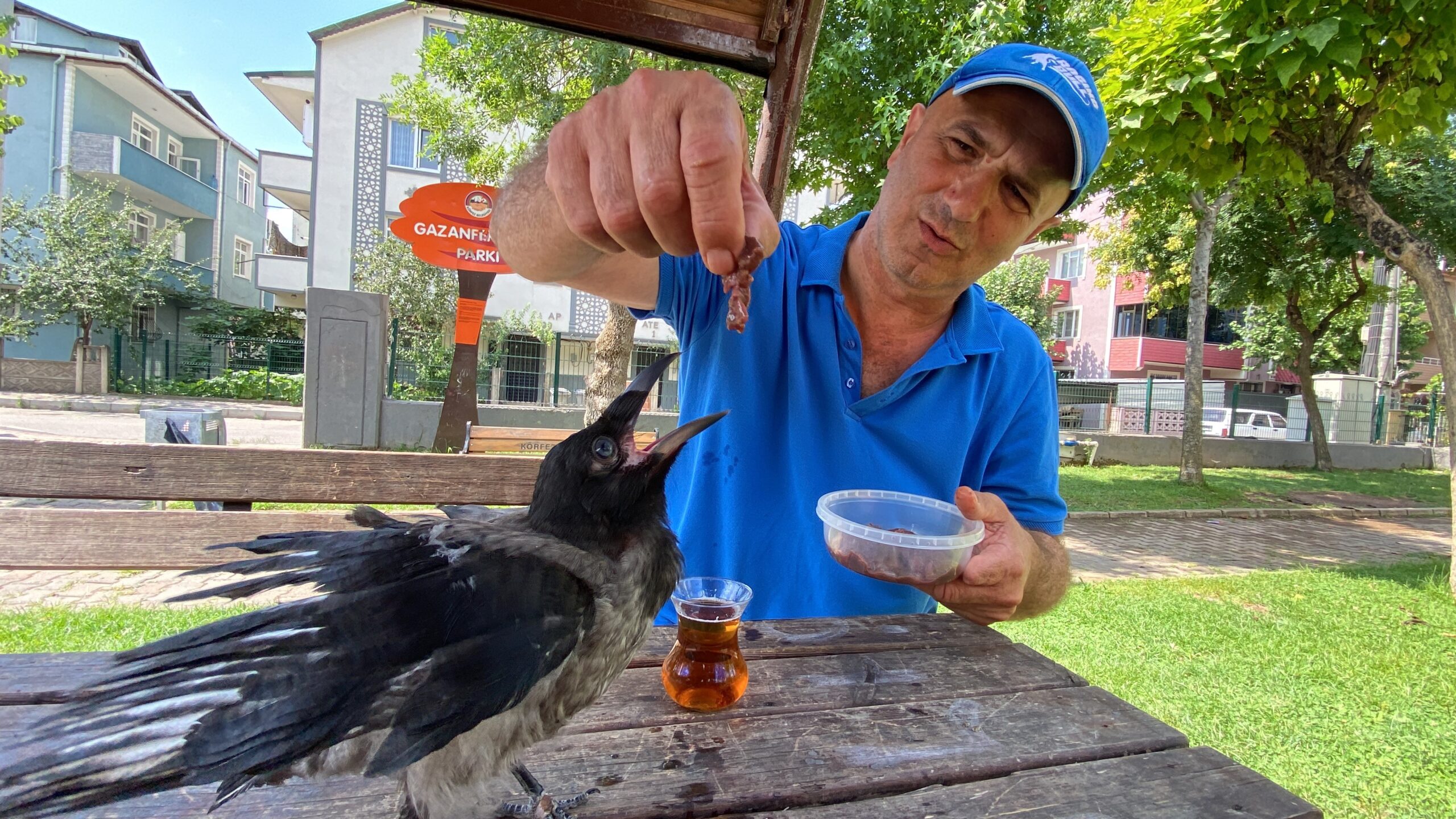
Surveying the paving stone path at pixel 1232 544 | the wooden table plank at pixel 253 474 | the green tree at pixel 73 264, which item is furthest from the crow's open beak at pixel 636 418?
the green tree at pixel 73 264

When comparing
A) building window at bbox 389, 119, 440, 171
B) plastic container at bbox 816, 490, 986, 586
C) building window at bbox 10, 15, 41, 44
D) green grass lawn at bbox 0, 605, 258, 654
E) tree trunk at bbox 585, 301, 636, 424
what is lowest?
green grass lawn at bbox 0, 605, 258, 654

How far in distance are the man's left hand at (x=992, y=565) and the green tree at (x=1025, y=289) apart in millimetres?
32580

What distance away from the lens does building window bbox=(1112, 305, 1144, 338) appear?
123 ft

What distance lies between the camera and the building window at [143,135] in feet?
90.3

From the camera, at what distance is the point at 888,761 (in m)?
1.52

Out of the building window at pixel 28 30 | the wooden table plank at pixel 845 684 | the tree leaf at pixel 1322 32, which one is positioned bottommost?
the wooden table plank at pixel 845 684

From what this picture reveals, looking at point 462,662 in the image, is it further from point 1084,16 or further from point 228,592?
point 1084,16

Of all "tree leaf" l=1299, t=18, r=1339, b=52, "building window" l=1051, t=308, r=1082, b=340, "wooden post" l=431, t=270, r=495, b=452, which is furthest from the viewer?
"building window" l=1051, t=308, r=1082, b=340

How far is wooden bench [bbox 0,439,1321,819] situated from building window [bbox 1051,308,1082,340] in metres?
42.0

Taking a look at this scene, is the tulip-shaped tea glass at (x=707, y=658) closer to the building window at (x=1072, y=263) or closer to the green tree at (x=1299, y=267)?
the green tree at (x=1299, y=267)

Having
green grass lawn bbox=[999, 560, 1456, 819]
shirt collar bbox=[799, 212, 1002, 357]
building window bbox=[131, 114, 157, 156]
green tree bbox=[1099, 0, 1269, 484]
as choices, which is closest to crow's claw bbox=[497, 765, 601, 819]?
shirt collar bbox=[799, 212, 1002, 357]

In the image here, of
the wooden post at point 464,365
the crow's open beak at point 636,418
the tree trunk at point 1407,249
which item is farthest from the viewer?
the wooden post at point 464,365

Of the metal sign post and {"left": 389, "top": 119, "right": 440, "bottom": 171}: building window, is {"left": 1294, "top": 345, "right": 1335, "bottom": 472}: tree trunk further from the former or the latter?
{"left": 389, "top": 119, "right": 440, "bottom": 171}: building window

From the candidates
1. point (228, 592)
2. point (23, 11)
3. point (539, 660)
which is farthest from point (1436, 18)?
point (23, 11)
